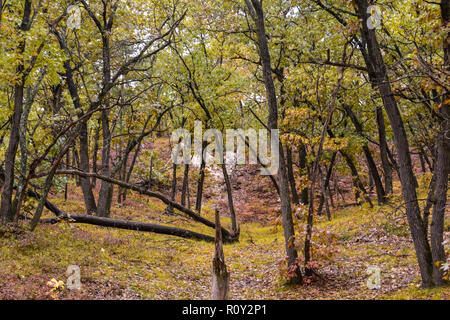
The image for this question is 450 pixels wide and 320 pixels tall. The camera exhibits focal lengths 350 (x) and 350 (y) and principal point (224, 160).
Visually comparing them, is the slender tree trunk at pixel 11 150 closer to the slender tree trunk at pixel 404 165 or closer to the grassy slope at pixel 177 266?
the grassy slope at pixel 177 266

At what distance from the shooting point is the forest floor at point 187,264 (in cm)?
811

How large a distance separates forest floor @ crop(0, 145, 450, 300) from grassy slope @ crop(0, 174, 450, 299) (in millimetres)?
23

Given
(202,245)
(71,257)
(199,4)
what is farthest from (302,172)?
A: (71,257)

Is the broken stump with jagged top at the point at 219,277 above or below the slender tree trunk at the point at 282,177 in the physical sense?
below

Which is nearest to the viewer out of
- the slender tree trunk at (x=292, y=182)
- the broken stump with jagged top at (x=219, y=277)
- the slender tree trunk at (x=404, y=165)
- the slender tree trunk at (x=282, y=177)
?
the broken stump with jagged top at (x=219, y=277)

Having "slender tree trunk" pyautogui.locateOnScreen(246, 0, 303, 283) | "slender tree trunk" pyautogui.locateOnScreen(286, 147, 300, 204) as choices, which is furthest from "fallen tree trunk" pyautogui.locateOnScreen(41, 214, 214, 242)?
"slender tree trunk" pyautogui.locateOnScreen(246, 0, 303, 283)

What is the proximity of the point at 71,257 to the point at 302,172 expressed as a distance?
14.8 meters

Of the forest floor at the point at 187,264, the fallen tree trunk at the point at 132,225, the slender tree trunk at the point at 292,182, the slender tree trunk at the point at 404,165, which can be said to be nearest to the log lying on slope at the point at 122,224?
the fallen tree trunk at the point at 132,225

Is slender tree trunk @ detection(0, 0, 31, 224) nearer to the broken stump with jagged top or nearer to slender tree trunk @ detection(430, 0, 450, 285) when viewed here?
the broken stump with jagged top

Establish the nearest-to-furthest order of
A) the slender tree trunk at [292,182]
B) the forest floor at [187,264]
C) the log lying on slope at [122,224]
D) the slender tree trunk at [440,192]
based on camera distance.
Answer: the slender tree trunk at [440,192]
the forest floor at [187,264]
the log lying on slope at [122,224]
the slender tree trunk at [292,182]

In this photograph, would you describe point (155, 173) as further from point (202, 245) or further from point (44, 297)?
point (44, 297)

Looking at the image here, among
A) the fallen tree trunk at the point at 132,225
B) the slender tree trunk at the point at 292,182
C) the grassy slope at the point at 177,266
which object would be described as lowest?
the grassy slope at the point at 177,266

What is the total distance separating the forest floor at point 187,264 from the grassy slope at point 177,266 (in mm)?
23

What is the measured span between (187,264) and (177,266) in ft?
1.84
